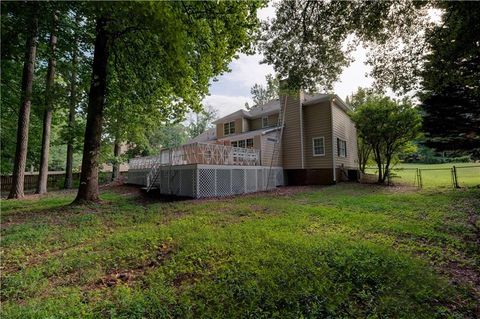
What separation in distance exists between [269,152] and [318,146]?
3692 millimetres

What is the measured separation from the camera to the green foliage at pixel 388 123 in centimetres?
1498

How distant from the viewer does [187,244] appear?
4.71 m

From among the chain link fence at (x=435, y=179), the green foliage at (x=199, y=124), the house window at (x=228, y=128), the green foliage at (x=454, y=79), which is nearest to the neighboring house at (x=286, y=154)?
the chain link fence at (x=435, y=179)

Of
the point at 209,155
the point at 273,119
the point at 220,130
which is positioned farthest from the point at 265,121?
the point at 209,155

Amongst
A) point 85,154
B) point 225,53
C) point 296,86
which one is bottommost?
point 85,154

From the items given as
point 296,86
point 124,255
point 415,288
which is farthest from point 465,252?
point 296,86

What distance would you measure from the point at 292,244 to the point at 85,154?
8.08 meters

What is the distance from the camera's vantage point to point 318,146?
17.5m

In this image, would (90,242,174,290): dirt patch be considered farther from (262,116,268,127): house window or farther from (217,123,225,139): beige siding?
(217,123,225,139): beige siding

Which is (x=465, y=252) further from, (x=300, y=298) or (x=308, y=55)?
(x=308, y=55)

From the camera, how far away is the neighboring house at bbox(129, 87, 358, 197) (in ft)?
44.5

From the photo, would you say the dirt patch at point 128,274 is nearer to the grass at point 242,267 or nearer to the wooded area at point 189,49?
the grass at point 242,267

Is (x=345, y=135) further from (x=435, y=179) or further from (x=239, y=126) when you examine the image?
(x=239, y=126)

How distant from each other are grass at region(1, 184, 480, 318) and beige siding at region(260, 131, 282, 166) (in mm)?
10123
